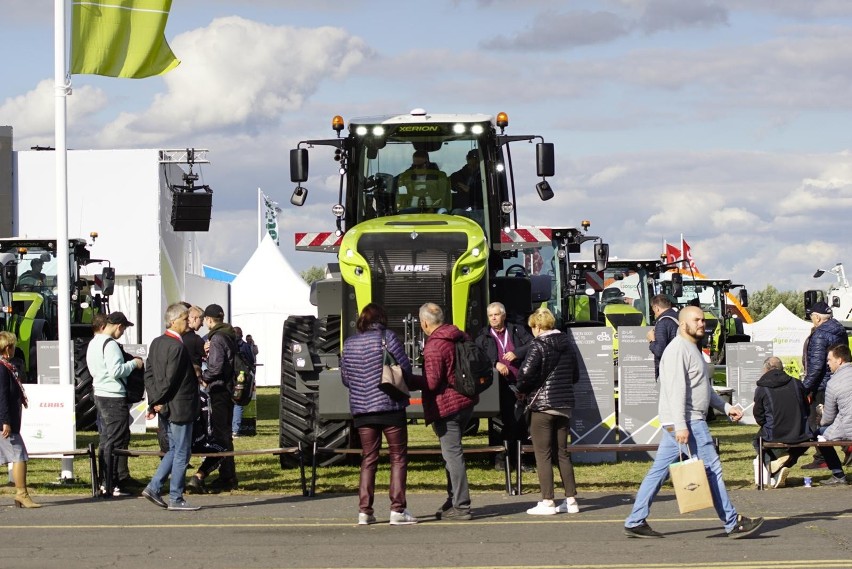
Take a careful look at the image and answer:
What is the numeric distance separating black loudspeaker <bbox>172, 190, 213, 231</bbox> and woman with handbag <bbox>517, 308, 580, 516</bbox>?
21.9m

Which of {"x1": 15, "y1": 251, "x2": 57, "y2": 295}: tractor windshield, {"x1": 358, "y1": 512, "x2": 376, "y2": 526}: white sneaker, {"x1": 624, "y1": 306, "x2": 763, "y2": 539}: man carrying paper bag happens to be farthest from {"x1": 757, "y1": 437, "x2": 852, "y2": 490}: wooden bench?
{"x1": 15, "y1": 251, "x2": 57, "y2": 295}: tractor windshield

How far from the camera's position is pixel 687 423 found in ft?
32.3

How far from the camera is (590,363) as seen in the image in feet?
49.2

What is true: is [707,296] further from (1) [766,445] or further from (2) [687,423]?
(2) [687,423]

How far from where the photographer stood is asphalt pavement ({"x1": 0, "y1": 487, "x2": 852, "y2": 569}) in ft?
30.3

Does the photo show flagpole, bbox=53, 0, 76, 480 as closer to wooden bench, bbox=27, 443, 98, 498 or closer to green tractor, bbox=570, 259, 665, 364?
wooden bench, bbox=27, 443, 98, 498

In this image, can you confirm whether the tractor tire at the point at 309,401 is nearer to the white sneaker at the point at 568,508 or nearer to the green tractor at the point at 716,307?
the white sneaker at the point at 568,508

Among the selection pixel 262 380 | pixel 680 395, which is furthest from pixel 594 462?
pixel 262 380

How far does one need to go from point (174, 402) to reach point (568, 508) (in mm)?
3363

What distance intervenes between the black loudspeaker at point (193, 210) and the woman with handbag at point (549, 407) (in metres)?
21.9

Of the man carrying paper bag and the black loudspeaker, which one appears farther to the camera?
A: the black loudspeaker

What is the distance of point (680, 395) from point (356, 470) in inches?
223

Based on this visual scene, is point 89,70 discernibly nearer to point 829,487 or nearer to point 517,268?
point 517,268

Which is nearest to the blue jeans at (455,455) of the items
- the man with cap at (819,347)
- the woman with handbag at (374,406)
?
the woman with handbag at (374,406)
